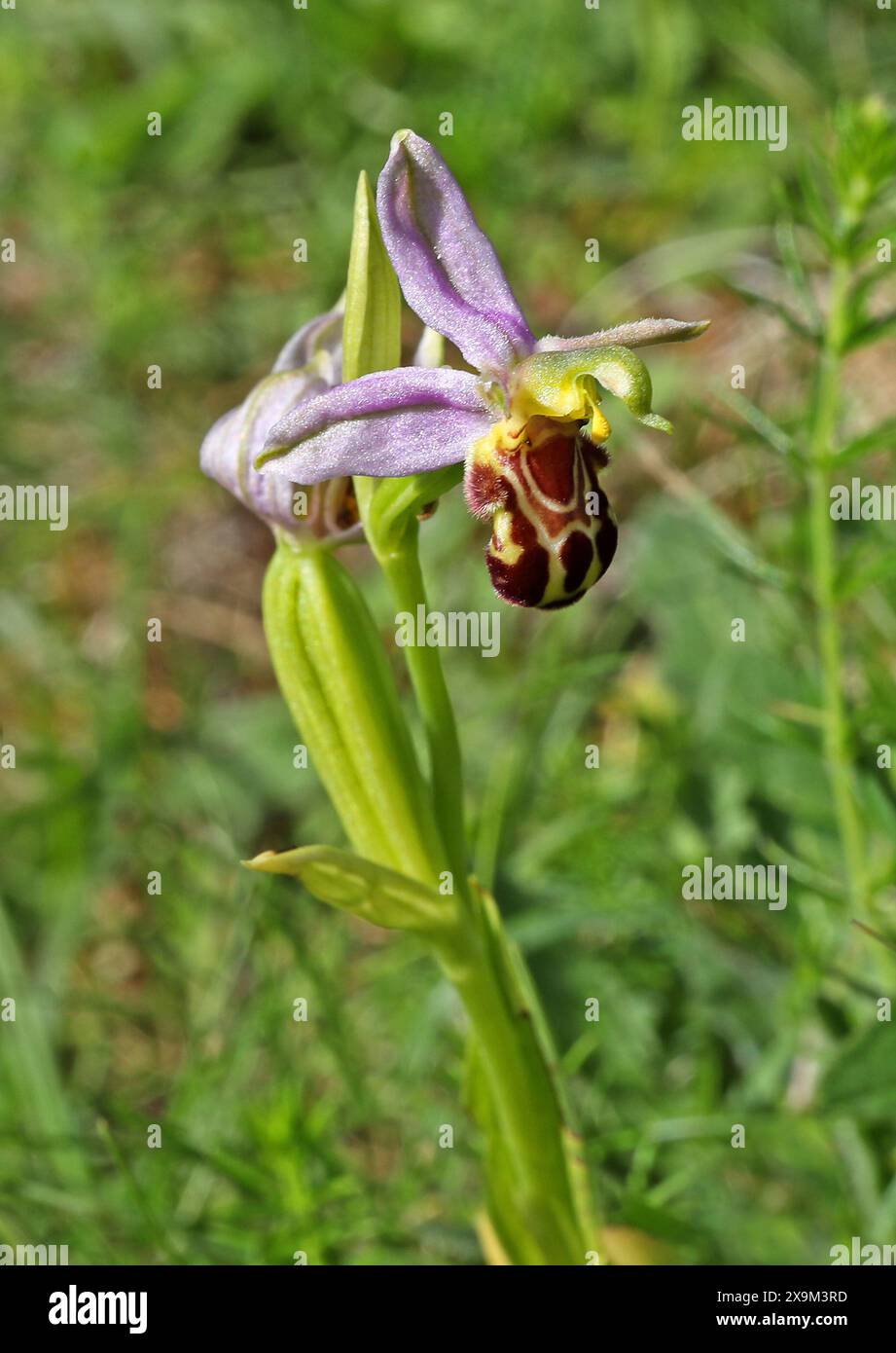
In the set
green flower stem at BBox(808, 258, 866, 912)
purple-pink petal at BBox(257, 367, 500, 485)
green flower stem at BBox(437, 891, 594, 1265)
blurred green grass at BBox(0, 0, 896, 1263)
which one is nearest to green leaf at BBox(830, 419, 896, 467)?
green flower stem at BBox(808, 258, 866, 912)

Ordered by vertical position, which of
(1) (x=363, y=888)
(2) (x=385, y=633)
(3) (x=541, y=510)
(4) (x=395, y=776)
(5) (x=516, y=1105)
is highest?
(2) (x=385, y=633)

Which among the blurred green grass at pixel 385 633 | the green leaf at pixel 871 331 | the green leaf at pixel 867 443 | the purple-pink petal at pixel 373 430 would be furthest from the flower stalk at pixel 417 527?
the green leaf at pixel 871 331

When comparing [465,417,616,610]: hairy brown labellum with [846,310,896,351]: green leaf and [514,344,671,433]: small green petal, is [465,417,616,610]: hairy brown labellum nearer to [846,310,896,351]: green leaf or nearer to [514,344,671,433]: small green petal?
[514,344,671,433]: small green petal

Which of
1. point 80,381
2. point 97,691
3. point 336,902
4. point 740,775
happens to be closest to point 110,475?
point 80,381

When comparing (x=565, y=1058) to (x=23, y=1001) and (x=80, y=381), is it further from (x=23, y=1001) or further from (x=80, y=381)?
(x=80, y=381)

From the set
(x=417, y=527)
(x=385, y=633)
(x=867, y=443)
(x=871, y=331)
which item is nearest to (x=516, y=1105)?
(x=417, y=527)

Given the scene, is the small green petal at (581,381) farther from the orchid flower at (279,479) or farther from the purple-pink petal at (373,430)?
the orchid flower at (279,479)

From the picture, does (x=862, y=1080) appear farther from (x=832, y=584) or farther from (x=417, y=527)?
(x=417, y=527)
